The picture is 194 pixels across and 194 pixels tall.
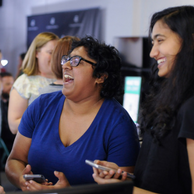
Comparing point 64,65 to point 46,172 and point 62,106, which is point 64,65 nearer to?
point 62,106

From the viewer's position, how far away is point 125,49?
385 cm

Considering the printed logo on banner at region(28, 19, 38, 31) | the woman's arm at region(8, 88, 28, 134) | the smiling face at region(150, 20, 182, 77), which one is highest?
the printed logo on banner at region(28, 19, 38, 31)

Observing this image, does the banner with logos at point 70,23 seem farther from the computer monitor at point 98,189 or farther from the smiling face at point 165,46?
the computer monitor at point 98,189

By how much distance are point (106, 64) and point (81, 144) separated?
53cm

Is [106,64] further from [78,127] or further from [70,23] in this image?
[70,23]

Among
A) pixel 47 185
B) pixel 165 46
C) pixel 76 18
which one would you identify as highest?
pixel 76 18

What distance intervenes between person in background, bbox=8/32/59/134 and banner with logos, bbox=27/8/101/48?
2.47m

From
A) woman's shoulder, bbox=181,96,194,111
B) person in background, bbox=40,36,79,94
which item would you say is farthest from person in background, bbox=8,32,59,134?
woman's shoulder, bbox=181,96,194,111

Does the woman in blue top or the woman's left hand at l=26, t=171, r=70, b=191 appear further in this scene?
the woman in blue top

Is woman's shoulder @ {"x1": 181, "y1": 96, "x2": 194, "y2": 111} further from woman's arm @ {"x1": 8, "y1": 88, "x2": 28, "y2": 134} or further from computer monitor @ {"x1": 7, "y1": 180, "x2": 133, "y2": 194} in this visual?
woman's arm @ {"x1": 8, "y1": 88, "x2": 28, "y2": 134}

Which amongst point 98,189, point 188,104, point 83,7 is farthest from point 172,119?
point 83,7

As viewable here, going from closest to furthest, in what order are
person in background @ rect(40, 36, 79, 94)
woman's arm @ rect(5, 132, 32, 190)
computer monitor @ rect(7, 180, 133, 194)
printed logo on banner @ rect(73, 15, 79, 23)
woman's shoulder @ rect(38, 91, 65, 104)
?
1. computer monitor @ rect(7, 180, 133, 194)
2. woman's arm @ rect(5, 132, 32, 190)
3. woman's shoulder @ rect(38, 91, 65, 104)
4. person in background @ rect(40, 36, 79, 94)
5. printed logo on banner @ rect(73, 15, 79, 23)

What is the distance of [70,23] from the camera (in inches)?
217

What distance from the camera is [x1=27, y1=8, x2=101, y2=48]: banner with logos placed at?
527 cm
